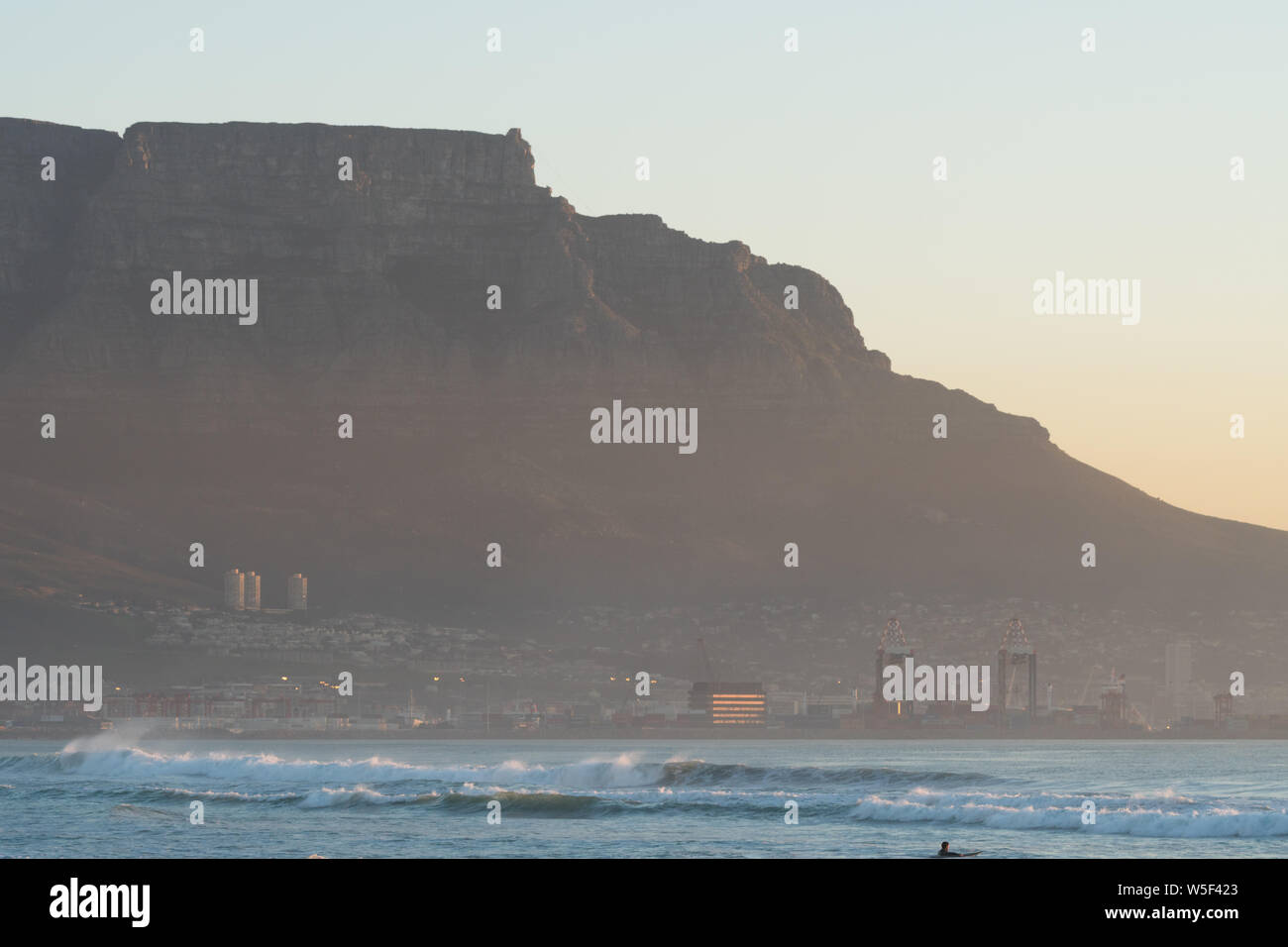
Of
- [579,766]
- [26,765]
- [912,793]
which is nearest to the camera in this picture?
[912,793]

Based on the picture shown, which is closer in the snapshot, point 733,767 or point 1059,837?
point 1059,837

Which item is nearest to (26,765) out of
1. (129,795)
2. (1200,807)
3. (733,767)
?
(129,795)

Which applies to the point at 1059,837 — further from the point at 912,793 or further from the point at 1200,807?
the point at 912,793
